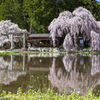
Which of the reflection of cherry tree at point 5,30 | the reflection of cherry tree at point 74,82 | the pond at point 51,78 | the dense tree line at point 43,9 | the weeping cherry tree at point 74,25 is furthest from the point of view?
the dense tree line at point 43,9

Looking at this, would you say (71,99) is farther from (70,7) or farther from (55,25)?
(70,7)

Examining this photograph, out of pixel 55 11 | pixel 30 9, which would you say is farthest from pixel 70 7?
pixel 30 9

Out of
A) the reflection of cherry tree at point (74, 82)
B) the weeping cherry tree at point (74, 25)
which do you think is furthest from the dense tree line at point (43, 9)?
the reflection of cherry tree at point (74, 82)

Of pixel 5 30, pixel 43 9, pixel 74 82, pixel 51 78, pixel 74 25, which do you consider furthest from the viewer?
pixel 43 9

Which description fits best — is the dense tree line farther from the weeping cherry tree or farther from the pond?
the pond

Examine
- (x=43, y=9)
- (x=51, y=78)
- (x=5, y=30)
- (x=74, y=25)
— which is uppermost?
(x=43, y=9)

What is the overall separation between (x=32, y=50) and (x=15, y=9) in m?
20.6

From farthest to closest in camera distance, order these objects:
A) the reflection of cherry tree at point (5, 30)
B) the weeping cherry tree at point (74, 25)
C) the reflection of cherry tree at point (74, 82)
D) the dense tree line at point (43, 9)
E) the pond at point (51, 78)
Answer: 1. the dense tree line at point (43, 9)
2. the reflection of cherry tree at point (5, 30)
3. the weeping cherry tree at point (74, 25)
4. the pond at point (51, 78)
5. the reflection of cherry tree at point (74, 82)

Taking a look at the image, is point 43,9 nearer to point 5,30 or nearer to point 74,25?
point 5,30

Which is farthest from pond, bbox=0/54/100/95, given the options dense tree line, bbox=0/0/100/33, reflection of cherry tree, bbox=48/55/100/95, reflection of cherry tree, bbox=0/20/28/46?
dense tree line, bbox=0/0/100/33

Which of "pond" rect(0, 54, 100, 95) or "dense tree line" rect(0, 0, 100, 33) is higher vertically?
"dense tree line" rect(0, 0, 100, 33)

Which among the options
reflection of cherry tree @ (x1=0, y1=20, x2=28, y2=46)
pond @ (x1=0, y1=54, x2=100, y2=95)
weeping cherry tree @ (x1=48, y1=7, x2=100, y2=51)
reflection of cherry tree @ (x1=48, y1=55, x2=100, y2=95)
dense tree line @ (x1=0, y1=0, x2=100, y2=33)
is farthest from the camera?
dense tree line @ (x1=0, y1=0, x2=100, y2=33)

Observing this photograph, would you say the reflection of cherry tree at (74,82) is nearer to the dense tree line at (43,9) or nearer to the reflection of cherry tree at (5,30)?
the reflection of cherry tree at (5,30)

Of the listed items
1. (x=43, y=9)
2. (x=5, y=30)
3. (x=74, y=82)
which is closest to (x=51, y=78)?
(x=74, y=82)
